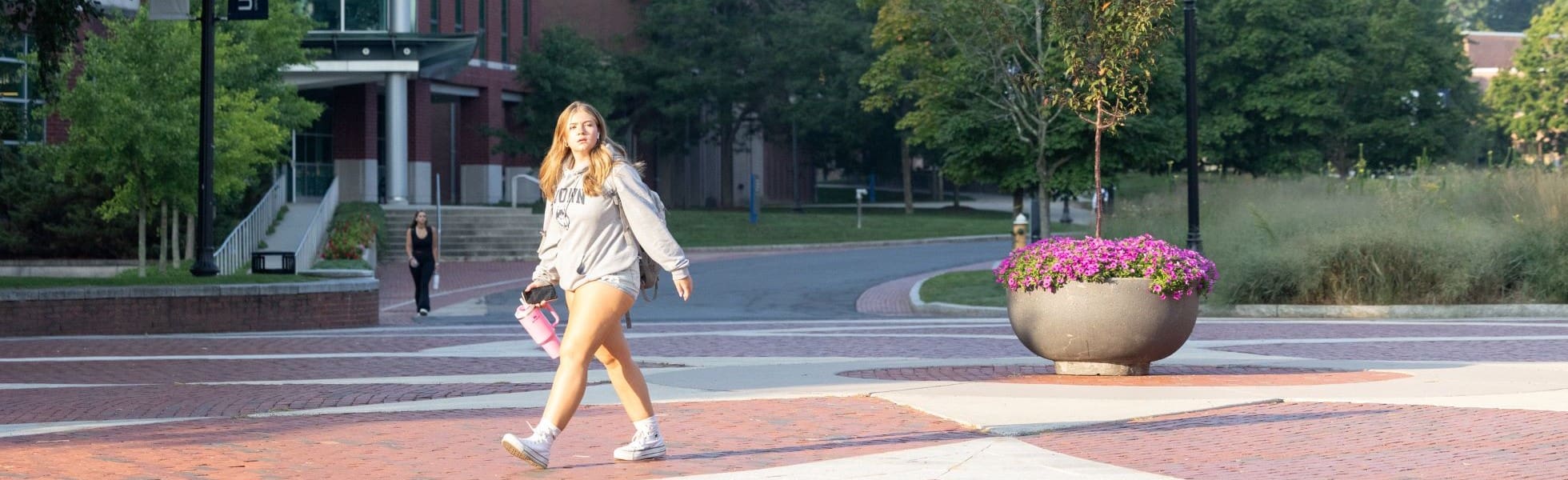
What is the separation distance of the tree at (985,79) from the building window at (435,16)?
65.6ft

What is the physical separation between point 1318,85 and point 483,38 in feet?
83.6

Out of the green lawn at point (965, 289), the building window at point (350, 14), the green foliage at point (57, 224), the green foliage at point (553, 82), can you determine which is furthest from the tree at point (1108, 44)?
the green foliage at point (553, 82)

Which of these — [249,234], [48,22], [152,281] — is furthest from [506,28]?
→ [48,22]

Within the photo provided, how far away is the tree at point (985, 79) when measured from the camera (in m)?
28.2

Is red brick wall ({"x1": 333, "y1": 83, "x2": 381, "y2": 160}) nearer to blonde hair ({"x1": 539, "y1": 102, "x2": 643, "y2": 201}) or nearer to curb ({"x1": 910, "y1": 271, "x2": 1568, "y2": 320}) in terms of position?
curb ({"x1": 910, "y1": 271, "x2": 1568, "y2": 320})

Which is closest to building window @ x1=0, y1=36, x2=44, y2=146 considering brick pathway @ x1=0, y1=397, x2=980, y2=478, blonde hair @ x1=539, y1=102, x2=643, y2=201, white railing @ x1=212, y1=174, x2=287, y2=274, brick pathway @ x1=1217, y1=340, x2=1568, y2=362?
white railing @ x1=212, y1=174, x2=287, y2=274

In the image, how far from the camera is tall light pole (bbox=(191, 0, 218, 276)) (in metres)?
19.6

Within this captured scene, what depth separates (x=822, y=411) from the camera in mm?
9367

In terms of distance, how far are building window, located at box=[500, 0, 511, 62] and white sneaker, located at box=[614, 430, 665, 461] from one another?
157 feet

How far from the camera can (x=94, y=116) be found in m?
22.6

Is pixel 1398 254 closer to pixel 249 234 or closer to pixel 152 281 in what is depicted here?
pixel 152 281

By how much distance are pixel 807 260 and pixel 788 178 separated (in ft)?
145

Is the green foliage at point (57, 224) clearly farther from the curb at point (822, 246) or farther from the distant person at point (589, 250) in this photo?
the distant person at point (589, 250)

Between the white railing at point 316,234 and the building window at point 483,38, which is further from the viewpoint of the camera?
the building window at point 483,38
